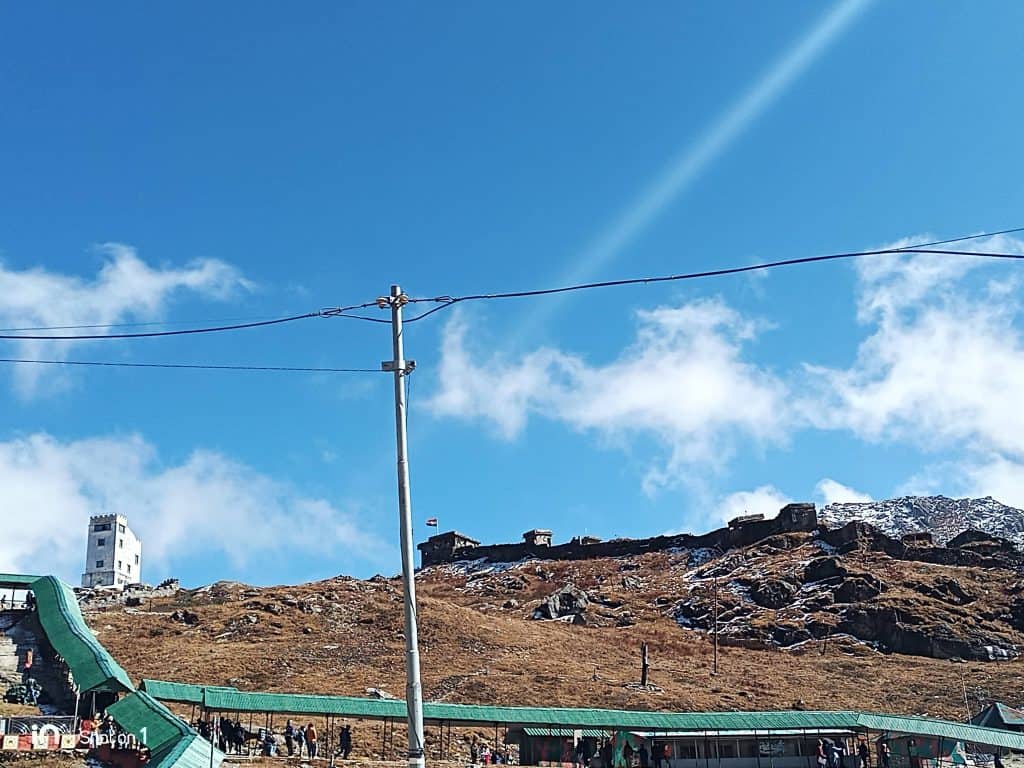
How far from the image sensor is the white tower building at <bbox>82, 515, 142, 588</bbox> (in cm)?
14325

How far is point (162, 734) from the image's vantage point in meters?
28.0

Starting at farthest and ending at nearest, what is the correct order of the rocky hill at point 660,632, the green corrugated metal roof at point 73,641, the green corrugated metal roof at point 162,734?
the rocky hill at point 660,632, the green corrugated metal roof at point 73,641, the green corrugated metal roof at point 162,734

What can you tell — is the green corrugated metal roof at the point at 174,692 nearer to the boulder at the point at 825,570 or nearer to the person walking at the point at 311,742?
the person walking at the point at 311,742

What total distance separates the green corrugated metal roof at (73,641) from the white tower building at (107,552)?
99150mm

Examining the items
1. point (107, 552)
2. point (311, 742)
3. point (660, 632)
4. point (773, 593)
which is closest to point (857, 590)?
point (773, 593)

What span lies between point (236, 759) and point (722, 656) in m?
55.3

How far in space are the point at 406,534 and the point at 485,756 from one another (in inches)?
1180

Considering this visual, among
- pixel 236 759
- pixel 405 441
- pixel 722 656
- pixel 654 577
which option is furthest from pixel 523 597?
pixel 405 441

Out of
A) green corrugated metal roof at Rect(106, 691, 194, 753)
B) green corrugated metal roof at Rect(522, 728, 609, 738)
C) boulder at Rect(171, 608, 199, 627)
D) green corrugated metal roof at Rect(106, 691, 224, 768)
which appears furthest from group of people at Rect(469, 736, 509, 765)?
boulder at Rect(171, 608, 199, 627)

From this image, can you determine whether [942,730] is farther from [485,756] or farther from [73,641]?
[73,641]

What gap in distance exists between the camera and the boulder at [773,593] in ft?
326

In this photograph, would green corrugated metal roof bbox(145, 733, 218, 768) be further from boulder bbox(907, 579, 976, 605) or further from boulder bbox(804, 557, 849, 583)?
boulder bbox(804, 557, 849, 583)

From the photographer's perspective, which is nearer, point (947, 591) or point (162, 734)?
point (162, 734)

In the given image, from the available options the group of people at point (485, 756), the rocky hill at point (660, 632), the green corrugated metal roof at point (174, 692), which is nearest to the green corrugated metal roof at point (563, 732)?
the group of people at point (485, 756)
